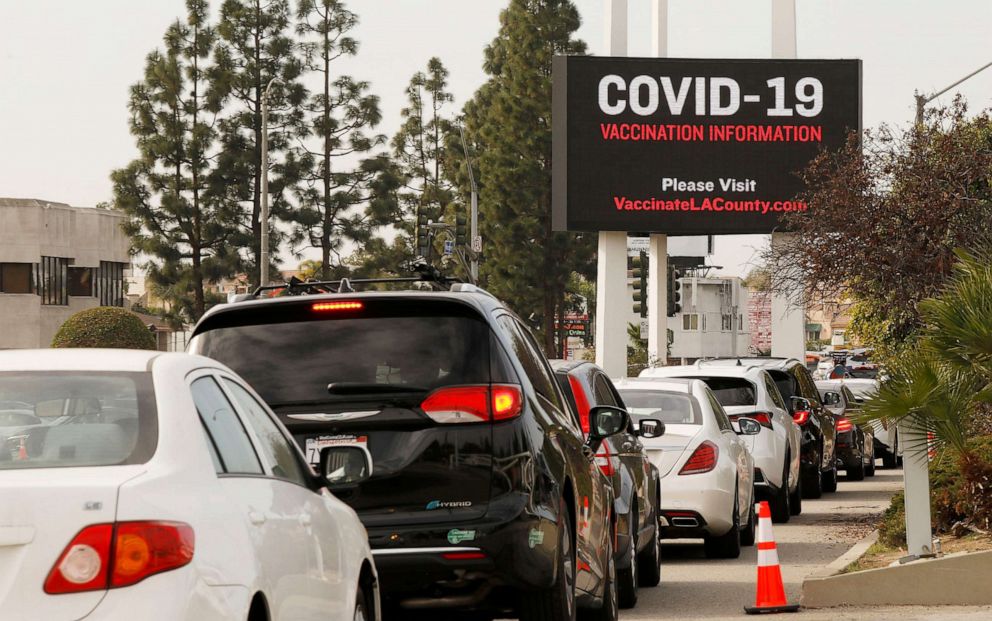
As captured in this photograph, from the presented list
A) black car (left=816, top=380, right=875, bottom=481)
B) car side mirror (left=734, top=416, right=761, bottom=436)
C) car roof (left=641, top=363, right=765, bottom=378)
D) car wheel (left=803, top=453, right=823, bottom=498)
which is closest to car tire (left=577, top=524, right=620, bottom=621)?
car side mirror (left=734, top=416, right=761, bottom=436)

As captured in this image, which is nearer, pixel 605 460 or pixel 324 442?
pixel 324 442

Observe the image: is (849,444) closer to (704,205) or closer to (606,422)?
(704,205)

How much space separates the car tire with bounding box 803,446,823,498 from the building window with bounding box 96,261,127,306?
6993cm

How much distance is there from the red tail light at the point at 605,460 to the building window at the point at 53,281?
77.1 meters

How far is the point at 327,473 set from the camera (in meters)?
6.91

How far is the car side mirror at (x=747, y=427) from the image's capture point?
18.4 meters

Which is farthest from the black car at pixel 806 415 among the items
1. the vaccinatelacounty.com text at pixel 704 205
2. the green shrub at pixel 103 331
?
the green shrub at pixel 103 331

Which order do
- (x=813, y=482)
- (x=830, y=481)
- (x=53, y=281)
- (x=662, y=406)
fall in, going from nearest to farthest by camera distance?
(x=662, y=406), (x=813, y=482), (x=830, y=481), (x=53, y=281)

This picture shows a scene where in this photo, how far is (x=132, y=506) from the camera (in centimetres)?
457

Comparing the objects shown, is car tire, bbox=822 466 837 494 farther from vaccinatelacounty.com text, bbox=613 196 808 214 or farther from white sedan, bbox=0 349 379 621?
white sedan, bbox=0 349 379 621

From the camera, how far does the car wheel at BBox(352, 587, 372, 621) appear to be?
6.92m

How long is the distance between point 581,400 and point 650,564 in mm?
1934

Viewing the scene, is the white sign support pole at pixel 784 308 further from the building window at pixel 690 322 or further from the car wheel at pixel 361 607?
the building window at pixel 690 322

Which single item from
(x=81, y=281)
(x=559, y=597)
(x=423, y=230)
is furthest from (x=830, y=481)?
(x=81, y=281)
